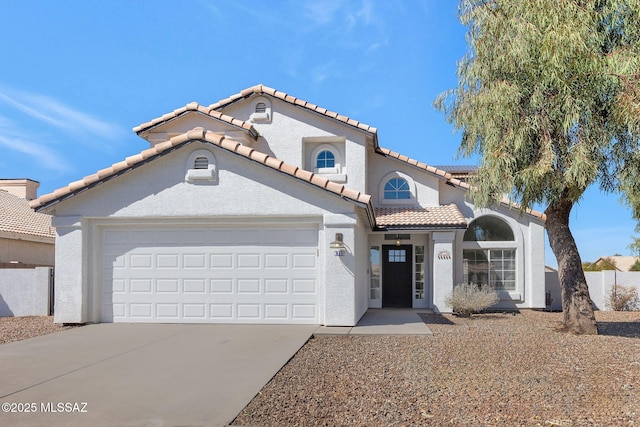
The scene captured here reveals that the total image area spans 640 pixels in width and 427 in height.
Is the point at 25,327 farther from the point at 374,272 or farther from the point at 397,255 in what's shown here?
the point at 397,255

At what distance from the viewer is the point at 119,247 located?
503 inches

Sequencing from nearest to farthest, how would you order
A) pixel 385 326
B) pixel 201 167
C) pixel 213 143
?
pixel 213 143 < pixel 385 326 < pixel 201 167

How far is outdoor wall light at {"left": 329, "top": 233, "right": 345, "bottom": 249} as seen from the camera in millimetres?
11750

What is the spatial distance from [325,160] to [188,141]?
21.6ft

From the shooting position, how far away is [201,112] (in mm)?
17016

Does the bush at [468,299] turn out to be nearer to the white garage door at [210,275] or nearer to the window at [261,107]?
the white garage door at [210,275]

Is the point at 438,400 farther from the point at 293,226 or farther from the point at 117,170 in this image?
the point at 117,170

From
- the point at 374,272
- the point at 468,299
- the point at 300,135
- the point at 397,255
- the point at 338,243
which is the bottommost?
the point at 468,299

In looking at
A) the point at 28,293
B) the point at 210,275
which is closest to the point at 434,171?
the point at 210,275

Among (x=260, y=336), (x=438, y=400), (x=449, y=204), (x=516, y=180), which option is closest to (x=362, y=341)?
(x=260, y=336)

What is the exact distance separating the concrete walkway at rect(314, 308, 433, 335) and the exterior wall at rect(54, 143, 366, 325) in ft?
1.25


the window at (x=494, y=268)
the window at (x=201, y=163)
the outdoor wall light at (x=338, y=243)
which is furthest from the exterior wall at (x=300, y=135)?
the outdoor wall light at (x=338, y=243)

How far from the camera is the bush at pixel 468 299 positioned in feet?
50.9

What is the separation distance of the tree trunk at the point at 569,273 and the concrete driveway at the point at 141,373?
260 inches
